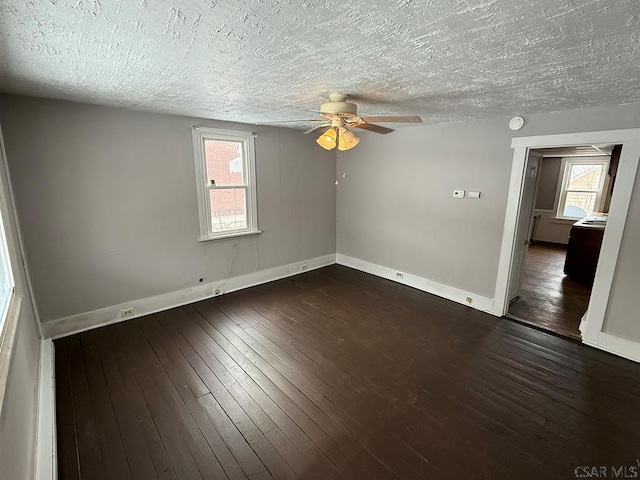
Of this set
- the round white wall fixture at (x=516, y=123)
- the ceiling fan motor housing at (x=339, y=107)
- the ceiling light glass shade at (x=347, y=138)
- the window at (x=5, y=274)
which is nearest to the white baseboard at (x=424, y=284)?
the round white wall fixture at (x=516, y=123)

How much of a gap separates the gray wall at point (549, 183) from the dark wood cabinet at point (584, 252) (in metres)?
2.79

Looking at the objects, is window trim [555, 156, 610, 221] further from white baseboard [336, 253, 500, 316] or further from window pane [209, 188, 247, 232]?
window pane [209, 188, 247, 232]

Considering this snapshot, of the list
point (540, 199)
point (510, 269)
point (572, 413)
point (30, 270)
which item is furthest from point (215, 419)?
point (540, 199)

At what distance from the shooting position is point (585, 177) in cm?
685

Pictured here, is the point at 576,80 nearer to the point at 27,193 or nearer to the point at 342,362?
the point at 342,362

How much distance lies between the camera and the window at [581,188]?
667 cm

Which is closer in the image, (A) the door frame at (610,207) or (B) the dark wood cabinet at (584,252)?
(A) the door frame at (610,207)

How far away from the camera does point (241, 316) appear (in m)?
3.59

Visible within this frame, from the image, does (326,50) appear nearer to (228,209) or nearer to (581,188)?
(228,209)

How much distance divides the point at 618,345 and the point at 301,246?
403 cm

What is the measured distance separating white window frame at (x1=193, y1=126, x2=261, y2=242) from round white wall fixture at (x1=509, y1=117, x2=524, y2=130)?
3.20m

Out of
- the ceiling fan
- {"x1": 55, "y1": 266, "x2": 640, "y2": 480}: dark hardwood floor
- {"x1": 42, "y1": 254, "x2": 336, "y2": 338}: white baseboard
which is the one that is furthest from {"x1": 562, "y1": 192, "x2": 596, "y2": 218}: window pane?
the ceiling fan

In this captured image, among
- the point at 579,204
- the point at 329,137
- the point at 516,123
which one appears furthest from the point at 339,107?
the point at 579,204

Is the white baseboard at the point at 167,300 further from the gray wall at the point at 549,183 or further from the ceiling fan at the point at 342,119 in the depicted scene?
the gray wall at the point at 549,183
